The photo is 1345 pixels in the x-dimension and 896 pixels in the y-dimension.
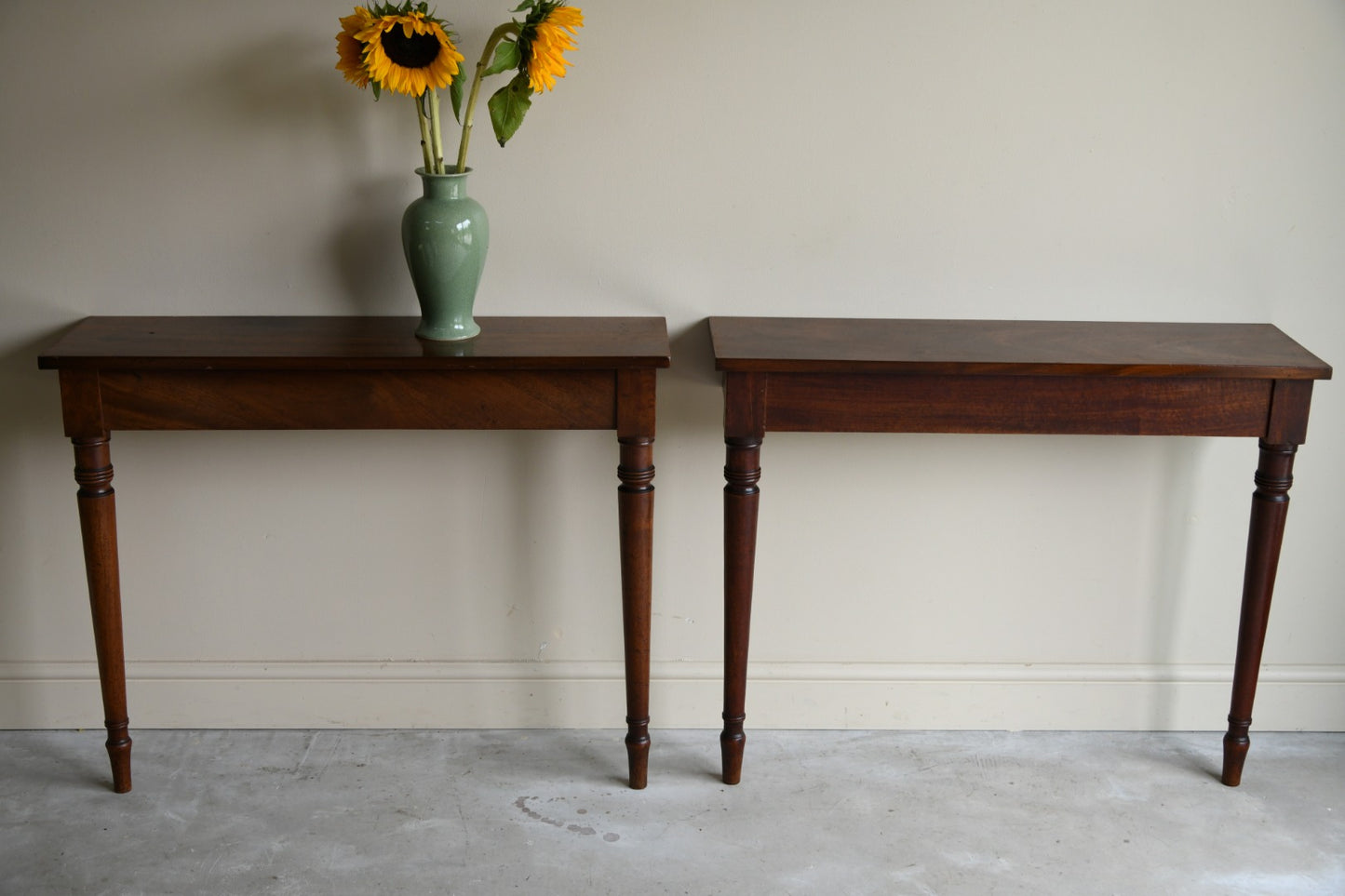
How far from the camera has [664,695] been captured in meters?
2.52

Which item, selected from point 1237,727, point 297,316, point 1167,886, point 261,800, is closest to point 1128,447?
point 1237,727

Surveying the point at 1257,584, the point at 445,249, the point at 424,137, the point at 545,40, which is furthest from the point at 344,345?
the point at 1257,584

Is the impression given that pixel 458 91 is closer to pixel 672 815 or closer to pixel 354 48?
pixel 354 48

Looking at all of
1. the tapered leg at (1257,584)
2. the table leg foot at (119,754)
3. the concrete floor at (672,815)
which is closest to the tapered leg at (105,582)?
the table leg foot at (119,754)

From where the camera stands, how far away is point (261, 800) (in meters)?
2.28

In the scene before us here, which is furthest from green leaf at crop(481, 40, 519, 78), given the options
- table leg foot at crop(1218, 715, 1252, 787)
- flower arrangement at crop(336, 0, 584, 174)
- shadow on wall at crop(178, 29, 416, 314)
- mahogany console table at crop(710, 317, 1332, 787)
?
table leg foot at crop(1218, 715, 1252, 787)

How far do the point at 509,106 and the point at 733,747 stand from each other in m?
1.21

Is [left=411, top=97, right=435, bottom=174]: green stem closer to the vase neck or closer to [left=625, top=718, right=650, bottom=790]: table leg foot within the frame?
the vase neck

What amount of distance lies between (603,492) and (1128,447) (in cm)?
102

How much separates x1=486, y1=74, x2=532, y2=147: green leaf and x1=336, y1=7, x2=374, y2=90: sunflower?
0.21m

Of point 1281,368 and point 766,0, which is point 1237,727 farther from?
point 766,0

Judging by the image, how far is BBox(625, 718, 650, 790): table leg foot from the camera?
2.30 meters

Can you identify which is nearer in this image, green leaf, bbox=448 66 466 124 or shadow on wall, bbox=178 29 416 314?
green leaf, bbox=448 66 466 124

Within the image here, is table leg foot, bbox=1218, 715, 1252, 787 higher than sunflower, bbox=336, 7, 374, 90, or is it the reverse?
sunflower, bbox=336, 7, 374, 90
